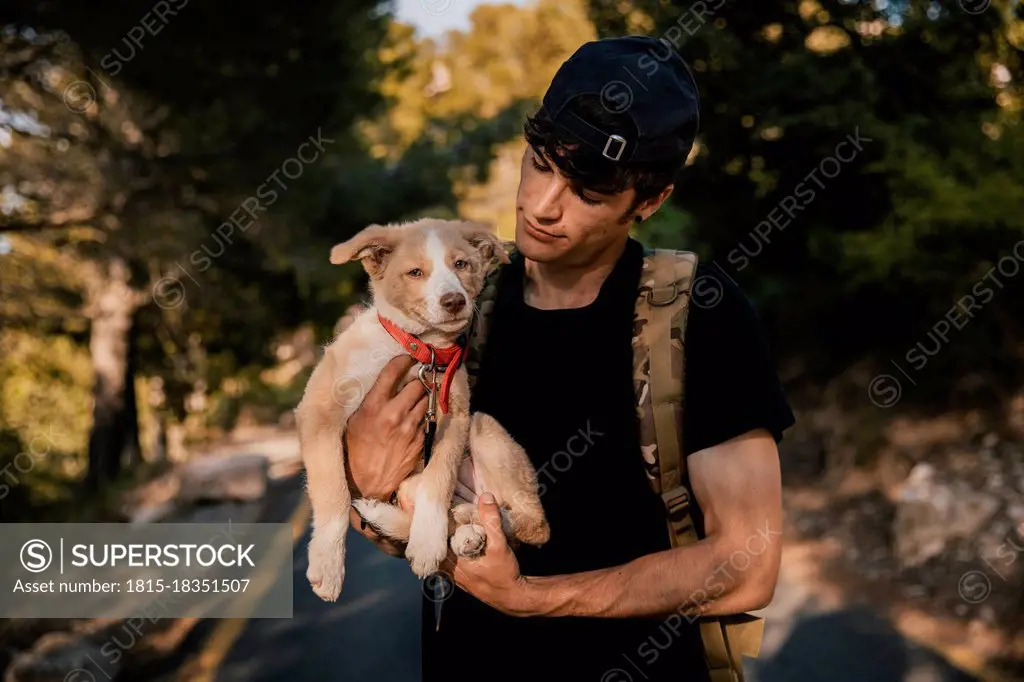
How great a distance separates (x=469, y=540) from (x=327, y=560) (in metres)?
0.51

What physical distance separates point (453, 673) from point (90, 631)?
5361mm

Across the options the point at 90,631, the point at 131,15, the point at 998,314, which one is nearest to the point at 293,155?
the point at 131,15

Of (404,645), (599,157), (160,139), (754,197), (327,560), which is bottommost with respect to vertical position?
(404,645)

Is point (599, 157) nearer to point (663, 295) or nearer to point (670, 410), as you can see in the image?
point (663, 295)

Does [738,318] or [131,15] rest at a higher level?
[738,318]

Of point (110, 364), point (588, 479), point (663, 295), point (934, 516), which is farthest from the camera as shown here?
point (110, 364)

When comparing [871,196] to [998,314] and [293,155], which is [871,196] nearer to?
[998,314]

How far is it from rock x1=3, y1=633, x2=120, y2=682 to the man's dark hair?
224 inches

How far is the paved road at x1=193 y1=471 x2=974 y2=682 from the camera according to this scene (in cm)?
630

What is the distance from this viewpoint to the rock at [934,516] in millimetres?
7609

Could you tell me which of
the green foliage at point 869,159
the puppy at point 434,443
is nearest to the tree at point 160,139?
the green foliage at point 869,159

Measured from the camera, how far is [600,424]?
258 cm

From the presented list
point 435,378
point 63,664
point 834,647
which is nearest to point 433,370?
point 435,378

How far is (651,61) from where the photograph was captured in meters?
2.40
